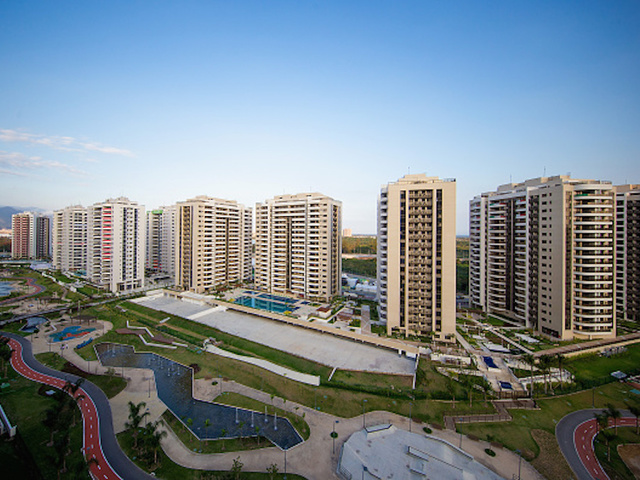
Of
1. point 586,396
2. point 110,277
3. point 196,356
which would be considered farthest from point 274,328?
point 110,277

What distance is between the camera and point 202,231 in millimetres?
59000

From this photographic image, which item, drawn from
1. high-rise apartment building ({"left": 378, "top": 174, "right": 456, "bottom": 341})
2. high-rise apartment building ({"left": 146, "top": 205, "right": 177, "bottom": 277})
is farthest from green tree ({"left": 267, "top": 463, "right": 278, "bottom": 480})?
high-rise apartment building ({"left": 146, "top": 205, "right": 177, "bottom": 277})

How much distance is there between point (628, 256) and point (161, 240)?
354 ft

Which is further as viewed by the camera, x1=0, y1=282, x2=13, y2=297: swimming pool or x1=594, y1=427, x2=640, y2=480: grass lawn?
x1=0, y1=282, x2=13, y2=297: swimming pool

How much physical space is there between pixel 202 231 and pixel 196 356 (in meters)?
31.3

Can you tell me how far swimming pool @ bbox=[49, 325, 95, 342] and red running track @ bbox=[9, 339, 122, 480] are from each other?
4.08 m

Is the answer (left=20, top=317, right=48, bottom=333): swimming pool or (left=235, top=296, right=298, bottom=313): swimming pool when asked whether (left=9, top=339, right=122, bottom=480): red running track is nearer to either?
(left=20, top=317, right=48, bottom=333): swimming pool

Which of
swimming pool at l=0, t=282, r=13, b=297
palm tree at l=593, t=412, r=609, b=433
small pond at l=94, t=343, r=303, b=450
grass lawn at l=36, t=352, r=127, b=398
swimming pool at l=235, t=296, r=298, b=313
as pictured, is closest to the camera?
palm tree at l=593, t=412, r=609, b=433

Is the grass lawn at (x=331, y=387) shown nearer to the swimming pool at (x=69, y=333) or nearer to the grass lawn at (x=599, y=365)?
the swimming pool at (x=69, y=333)

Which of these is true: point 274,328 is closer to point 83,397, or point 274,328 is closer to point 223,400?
point 223,400

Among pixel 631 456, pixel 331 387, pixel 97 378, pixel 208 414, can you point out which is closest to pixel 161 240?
pixel 97 378

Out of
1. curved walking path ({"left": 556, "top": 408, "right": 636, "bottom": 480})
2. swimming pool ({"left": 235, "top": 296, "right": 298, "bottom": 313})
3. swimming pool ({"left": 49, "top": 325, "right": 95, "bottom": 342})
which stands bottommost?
curved walking path ({"left": 556, "top": 408, "right": 636, "bottom": 480})

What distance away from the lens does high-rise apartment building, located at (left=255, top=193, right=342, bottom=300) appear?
172 feet

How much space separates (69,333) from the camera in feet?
133
